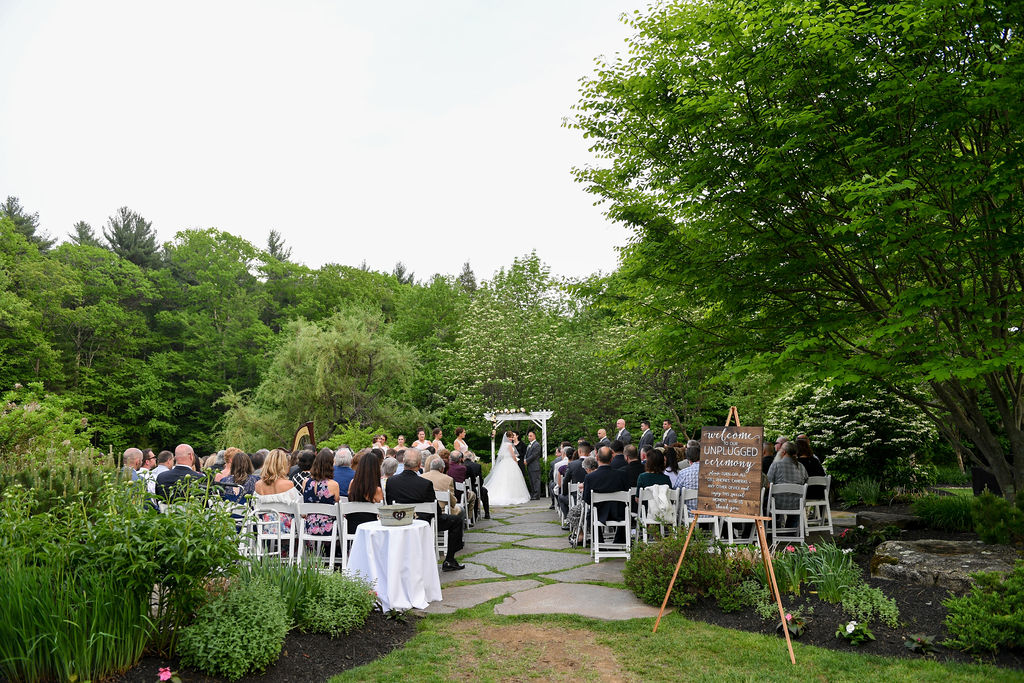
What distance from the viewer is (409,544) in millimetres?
6430

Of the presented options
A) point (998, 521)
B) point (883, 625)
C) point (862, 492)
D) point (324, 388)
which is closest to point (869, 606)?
point (883, 625)

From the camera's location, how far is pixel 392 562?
6301mm

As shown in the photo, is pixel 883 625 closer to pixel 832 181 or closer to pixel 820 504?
pixel 820 504

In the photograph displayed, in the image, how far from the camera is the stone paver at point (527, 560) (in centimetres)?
832

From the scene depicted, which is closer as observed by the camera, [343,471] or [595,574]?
[595,574]

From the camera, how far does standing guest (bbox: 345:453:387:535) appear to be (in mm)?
7441

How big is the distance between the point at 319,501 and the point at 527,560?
9.97ft

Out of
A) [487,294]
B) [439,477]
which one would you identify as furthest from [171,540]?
[487,294]

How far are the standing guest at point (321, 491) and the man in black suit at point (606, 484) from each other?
3.45m

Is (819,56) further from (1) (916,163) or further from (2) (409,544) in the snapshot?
(2) (409,544)

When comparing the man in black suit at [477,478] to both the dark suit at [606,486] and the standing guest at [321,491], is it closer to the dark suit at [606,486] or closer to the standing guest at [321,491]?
the dark suit at [606,486]

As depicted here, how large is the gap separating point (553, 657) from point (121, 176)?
153 ft

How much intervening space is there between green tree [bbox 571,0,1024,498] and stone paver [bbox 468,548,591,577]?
3234 millimetres

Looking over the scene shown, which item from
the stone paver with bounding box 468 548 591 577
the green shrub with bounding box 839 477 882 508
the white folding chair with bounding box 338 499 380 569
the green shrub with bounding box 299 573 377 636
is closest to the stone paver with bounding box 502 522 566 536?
the stone paver with bounding box 468 548 591 577
